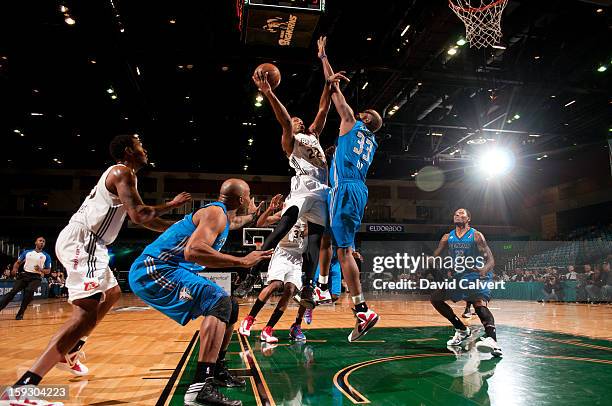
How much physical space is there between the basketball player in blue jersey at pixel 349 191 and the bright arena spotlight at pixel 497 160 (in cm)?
1397

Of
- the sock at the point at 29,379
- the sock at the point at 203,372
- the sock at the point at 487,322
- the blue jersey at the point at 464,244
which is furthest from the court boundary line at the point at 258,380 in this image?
the blue jersey at the point at 464,244

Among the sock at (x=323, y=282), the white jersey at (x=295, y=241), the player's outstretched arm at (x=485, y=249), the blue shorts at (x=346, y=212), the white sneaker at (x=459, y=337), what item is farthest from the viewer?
the white jersey at (x=295, y=241)

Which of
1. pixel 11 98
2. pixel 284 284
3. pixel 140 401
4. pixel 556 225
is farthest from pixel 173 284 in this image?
pixel 556 225

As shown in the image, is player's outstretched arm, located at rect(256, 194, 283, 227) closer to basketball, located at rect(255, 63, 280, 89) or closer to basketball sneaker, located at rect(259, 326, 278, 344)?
basketball, located at rect(255, 63, 280, 89)

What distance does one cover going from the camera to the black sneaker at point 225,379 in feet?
11.5

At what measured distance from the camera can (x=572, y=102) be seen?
1448 centimetres

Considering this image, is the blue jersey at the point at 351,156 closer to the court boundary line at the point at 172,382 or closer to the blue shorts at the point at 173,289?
the blue shorts at the point at 173,289

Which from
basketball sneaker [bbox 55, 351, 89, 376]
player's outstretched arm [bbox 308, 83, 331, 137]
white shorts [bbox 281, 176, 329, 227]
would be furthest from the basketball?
basketball sneaker [bbox 55, 351, 89, 376]

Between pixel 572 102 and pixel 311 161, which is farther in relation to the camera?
pixel 572 102

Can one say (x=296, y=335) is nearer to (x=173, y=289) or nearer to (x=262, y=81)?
(x=173, y=289)

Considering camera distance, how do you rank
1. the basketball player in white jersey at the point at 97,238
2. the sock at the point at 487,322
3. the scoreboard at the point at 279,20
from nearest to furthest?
the basketball player in white jersey at the point at 97,238 < the sock at the point at 487,322 < the scoreboard at the point at 279,20

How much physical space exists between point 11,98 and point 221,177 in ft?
→ 41.2

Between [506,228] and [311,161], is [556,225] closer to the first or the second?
[506,228]

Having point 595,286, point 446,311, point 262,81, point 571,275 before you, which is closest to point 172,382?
point 262,81
